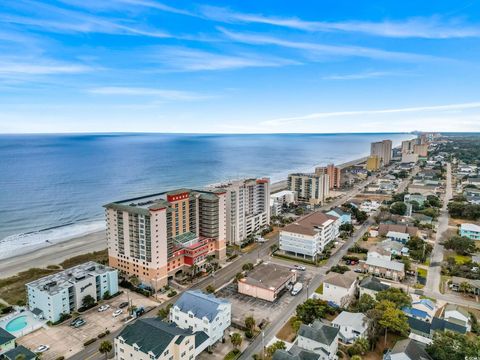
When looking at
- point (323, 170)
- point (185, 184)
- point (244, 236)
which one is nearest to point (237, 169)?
point (185, 184)

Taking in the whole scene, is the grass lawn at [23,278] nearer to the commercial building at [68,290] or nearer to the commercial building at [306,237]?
the commercial building at [68,290]

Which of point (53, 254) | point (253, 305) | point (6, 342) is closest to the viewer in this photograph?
point (6, 342)

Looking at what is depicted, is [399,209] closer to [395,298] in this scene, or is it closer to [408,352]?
[395,298]

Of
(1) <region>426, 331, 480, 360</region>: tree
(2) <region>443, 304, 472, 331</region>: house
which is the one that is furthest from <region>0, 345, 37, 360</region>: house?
(2) <region>443, 304, 472, 331</region>: house

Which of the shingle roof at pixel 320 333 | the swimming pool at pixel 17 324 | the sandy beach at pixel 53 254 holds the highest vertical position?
the shingle roof at pixel 320 333

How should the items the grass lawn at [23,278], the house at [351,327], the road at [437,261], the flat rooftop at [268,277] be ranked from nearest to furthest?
the house at [351,327] → the grass lawn at [23,278] → the flat rooftop at [268,277] → the road at [437,261]

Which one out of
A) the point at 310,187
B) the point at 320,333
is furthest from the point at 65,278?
the point at 310,187

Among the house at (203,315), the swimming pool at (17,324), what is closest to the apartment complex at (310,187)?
the house at (203,315)
